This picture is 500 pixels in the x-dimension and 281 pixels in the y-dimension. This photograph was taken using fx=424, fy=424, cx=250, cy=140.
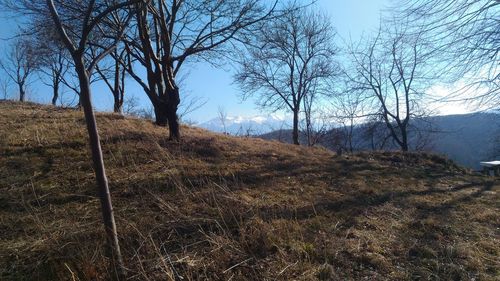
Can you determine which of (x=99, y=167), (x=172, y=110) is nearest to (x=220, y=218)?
(x=99, y=167)

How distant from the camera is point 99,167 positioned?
3418 millimetres

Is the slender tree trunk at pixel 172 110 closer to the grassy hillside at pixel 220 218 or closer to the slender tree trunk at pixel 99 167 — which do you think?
the grassy hillside at pixel 220 218

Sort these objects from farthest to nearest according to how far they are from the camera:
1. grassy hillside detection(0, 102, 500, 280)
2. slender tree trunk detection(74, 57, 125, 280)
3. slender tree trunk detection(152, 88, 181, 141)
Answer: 1. slender tree trunk detection(152, 88, 181, 141)
2. grassy hillside detection(0, 102, 500, 280)
3. slender tree trunk detection(74, 57, 125, 280)

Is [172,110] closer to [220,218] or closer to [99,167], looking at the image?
[220,218]

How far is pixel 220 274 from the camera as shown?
371 cm

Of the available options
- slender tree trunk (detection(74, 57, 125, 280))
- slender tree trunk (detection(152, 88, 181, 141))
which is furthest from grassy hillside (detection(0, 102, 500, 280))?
slender tree trunk (detection(152, 88, 181, 141))

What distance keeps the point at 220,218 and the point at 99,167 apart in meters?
1.71

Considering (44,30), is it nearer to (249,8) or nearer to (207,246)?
(249,8)

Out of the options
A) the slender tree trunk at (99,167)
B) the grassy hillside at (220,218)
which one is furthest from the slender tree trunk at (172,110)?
the slender tree trunk at (99,167)

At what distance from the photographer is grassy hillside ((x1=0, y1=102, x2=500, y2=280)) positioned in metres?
3.80

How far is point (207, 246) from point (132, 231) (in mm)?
752

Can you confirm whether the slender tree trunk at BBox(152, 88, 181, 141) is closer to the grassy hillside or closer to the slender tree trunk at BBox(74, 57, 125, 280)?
the grassy hillside

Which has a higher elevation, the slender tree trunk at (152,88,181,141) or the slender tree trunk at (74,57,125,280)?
the slender tree trunk at (152,88,181,141)

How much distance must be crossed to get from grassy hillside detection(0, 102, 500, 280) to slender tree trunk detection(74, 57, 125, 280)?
13 centimetres
